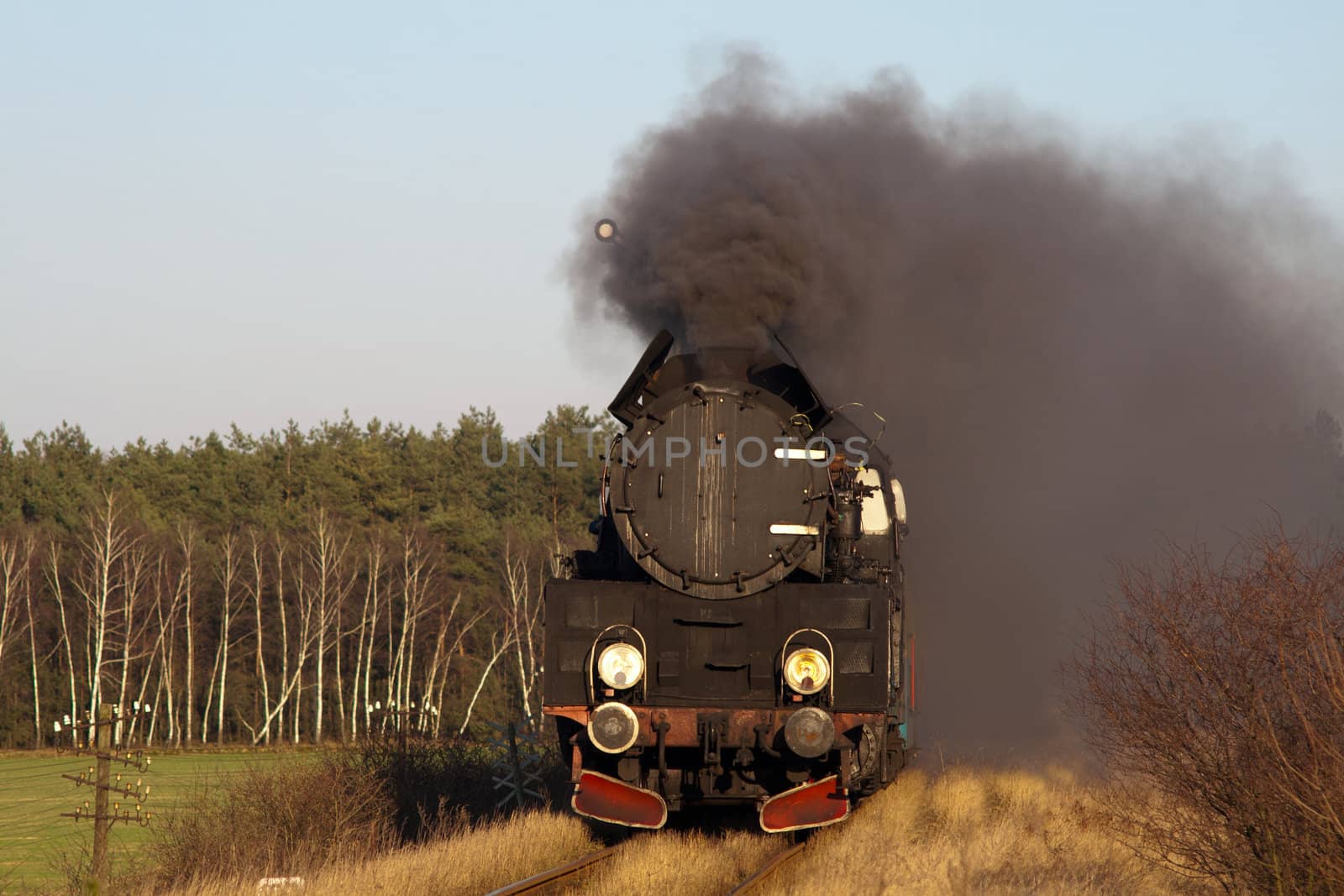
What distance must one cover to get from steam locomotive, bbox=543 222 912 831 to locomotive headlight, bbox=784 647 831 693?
0.04 ft

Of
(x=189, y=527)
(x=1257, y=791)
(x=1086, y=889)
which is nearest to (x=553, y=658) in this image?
(x=1086, y=889)

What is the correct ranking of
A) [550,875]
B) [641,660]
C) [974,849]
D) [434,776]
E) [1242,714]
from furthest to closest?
[434,776] → [974,849] → [641,660] → [550,875] → [1242,714]

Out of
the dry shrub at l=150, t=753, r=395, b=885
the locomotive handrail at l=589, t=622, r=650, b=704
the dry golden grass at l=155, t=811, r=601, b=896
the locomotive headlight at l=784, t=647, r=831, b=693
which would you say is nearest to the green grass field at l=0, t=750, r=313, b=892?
the dry shrub at l=150, t=753, r=395, b=885

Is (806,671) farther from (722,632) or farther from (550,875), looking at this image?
(550,875)

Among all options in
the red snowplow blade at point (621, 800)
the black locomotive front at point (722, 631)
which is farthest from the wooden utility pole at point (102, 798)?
the red snowplow blade at point (621, 800)

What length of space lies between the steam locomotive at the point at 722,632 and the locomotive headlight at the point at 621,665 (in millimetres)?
13

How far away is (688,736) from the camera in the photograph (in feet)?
35.1

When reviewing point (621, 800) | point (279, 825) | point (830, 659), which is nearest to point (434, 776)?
point (279, 825)

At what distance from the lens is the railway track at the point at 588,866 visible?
9492 millimetres

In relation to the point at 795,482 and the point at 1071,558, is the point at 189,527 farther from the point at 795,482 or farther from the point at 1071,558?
the point at 795,482

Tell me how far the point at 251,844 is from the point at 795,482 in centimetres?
668

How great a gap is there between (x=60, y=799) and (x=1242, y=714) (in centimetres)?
2859

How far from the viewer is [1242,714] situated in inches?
355

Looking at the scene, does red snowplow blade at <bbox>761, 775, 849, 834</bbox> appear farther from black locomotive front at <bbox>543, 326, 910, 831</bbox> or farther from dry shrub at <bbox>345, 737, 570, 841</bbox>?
dry shrub at <bbox>345, 737, 570, 841</bbox>
